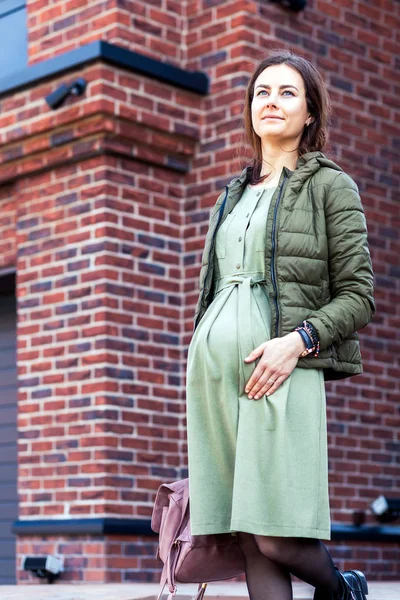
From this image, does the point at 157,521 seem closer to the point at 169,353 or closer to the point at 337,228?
the point at 337,228

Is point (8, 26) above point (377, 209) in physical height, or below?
above

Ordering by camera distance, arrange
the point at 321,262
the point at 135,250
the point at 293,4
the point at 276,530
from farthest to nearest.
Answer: the point at 293,4 < the point at 135,250 < the point at 321,262 < the point at 276,530

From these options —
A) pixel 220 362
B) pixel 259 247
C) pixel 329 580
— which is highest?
pixel 259 247

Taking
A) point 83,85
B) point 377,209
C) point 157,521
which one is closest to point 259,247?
point 157,521

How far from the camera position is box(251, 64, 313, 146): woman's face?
12.3 feet

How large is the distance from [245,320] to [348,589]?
900 millimetres

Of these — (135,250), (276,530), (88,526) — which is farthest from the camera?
(135,250)

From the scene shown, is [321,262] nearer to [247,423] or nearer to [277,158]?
[277,158]

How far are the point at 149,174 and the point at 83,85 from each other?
64 centimetres

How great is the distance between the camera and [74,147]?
669 cm

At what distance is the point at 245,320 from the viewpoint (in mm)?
3594

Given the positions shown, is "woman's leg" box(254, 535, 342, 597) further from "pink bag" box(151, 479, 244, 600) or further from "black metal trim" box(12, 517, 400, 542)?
"black metal trim" box(12, 517, 400, 542)

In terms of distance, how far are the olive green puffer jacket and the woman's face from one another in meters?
0.14

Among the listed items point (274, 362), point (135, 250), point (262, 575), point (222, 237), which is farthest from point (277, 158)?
point (135, 250)
